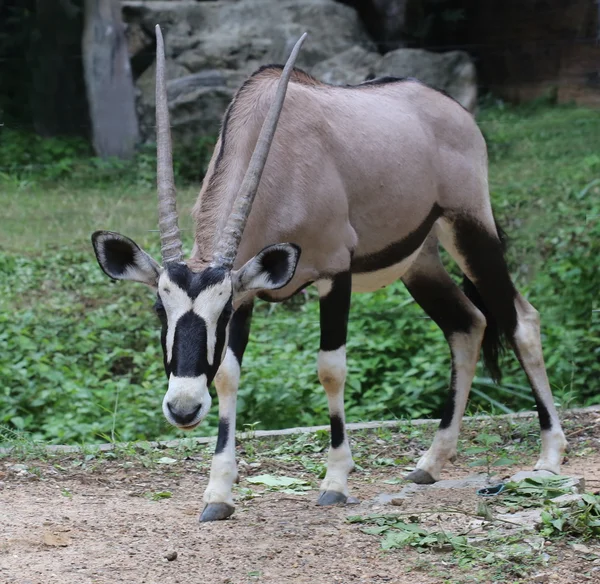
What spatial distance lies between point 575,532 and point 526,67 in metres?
7.65

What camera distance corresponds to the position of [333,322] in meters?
4.70

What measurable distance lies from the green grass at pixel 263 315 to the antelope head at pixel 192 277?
220cm

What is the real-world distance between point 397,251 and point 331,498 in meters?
1.34

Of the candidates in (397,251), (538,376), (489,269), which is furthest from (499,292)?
(397,251)

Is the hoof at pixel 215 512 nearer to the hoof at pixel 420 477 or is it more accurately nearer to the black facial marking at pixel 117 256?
the black facial marking at pixel 117 256

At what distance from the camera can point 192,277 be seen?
4000mm

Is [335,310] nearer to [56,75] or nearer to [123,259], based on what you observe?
[123,259]

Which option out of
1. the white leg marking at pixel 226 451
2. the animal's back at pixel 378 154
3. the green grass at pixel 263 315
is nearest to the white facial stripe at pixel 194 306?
the white leg marking at pixel 226 451

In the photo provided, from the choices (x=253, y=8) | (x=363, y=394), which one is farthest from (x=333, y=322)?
(x=253, y=8)

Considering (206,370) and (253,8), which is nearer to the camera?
(206,370)

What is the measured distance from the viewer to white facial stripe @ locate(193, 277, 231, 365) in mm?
3924

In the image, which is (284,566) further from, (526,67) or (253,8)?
(253,8)

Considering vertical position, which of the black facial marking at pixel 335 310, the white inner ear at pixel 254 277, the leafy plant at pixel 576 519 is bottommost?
the leafy plant at pixel 576 519

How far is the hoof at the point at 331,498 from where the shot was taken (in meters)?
4.64
